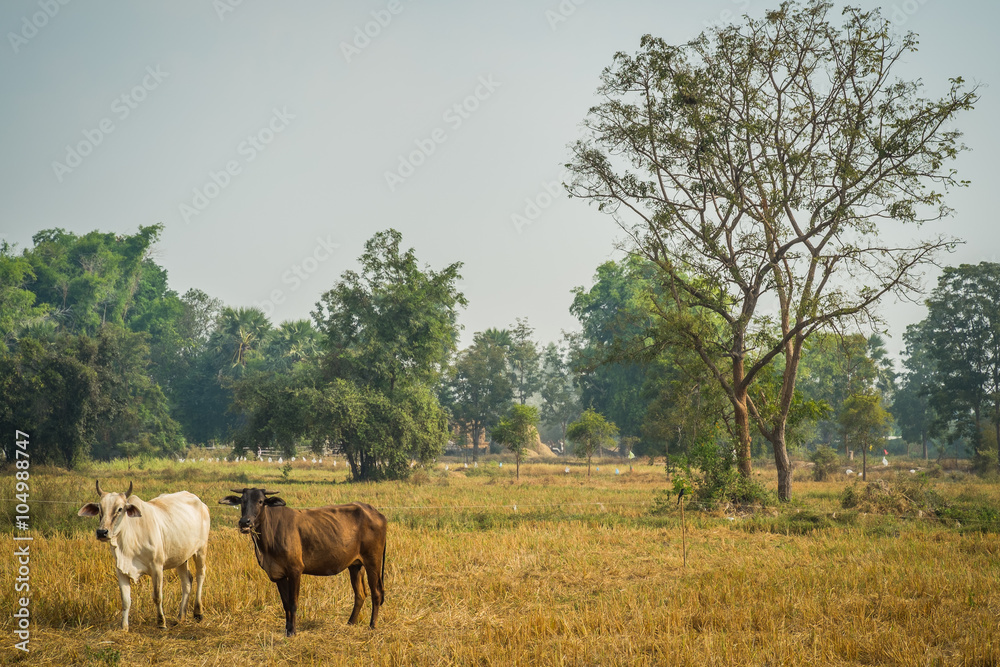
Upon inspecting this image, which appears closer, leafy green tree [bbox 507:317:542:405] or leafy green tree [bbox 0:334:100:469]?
leafy green tree [bbox 0:334:100:469]

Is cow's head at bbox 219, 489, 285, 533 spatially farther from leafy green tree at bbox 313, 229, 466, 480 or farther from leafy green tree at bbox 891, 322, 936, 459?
leafy green tree at bbox 891, 322, 936, 459

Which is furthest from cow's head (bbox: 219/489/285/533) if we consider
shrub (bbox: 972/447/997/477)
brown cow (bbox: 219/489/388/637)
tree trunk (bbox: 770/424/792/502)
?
shrub (bbox: 972/447/997/477)

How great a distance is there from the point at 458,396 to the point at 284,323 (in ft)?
88.4

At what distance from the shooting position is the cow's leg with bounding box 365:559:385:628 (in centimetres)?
865

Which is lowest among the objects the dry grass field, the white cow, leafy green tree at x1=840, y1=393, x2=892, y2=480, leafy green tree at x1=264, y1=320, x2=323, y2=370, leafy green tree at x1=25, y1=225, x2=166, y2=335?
the dry grass field

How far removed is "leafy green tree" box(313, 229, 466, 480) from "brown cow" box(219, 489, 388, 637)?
29397 millimetres

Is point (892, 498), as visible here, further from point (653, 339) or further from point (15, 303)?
point (15, 303)

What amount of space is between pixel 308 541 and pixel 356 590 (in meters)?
1.06

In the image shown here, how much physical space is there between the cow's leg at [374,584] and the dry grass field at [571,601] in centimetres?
24

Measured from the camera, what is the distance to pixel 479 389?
79.4 m

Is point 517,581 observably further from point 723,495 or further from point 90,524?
point 723,495

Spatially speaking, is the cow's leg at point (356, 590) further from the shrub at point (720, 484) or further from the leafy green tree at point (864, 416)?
the leafy green tree at point (864, 416)

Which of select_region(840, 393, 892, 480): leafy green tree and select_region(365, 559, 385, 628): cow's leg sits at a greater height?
select_region(840, 393, 892, 480): leafy green tree

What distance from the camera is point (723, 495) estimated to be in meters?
22.5
